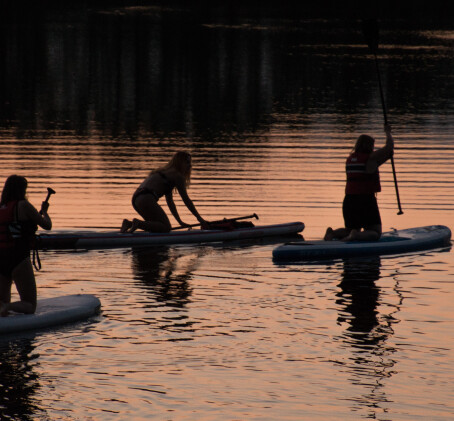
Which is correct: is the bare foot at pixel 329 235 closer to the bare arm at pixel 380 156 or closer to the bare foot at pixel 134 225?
the bare arm at pixel 380 156

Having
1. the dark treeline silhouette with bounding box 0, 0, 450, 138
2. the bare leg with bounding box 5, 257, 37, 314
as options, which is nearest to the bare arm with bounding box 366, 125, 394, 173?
→ the bare leg with bounding box 5, 257, 37, 314

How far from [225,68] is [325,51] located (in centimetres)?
1341

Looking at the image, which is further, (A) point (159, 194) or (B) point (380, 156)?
(A) point (159, 194)

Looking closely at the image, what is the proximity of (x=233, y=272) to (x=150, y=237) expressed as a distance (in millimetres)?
2434

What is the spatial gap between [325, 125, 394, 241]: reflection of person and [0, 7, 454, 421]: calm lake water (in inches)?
29.9

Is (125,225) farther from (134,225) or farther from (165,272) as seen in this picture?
(165,272)

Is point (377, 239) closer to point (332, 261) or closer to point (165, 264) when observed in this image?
point (332, 261)

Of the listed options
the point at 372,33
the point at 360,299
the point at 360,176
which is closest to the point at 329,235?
the point at 360,176

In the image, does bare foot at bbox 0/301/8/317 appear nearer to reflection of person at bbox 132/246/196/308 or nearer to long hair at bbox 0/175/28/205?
long hair at bbox 0/175/28/205

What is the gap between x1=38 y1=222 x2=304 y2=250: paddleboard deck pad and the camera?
58.3ft

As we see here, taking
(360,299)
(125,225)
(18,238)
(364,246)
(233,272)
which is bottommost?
(360,299)

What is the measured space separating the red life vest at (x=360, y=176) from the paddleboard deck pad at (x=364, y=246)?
0.76 m

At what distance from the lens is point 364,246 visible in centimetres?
1738

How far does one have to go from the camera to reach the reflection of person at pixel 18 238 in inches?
490
